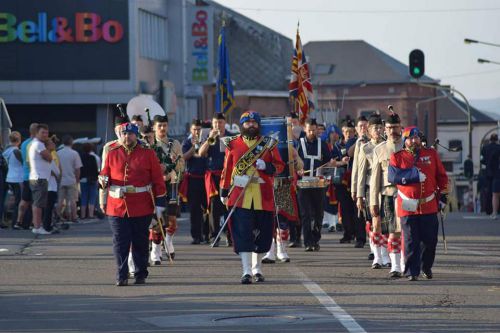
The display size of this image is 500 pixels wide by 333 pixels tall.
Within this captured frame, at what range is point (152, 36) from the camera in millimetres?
58531

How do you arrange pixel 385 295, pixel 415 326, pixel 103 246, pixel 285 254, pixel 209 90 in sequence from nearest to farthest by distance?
pixel 415 326 → pixel 385 295 → pixel 285 254 → pixel 103 246 → pixel 209 90

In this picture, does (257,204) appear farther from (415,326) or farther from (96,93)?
(96,93)

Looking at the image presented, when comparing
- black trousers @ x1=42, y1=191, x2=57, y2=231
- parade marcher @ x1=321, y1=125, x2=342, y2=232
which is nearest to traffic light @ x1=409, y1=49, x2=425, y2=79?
parade marcher @ x1=321, y1=125, x2=342, y2=232

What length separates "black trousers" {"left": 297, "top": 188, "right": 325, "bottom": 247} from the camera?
21.5m

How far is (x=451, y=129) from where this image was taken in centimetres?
13400

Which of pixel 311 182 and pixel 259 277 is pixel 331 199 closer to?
pixel 311 182

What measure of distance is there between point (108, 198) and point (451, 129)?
119176 mm

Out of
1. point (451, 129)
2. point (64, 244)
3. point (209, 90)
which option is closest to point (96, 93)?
point (209, 90)

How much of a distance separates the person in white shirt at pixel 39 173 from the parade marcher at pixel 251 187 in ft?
30.4

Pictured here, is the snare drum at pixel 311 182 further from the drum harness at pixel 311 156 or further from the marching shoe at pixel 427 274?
the marching shoe at pixel 427 274

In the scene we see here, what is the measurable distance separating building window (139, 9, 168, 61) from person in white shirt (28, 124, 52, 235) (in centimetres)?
2950

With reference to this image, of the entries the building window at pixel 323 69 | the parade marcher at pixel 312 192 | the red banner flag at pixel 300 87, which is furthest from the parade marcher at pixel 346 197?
the building window at pixel 323 69

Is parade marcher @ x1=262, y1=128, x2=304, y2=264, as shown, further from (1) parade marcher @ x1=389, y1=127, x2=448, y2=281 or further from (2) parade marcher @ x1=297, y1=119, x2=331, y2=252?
(1) parade marcher @ x1=389, y1=127, x2=448, y2=281

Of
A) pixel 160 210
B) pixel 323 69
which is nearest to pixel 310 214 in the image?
pixel 160 210
